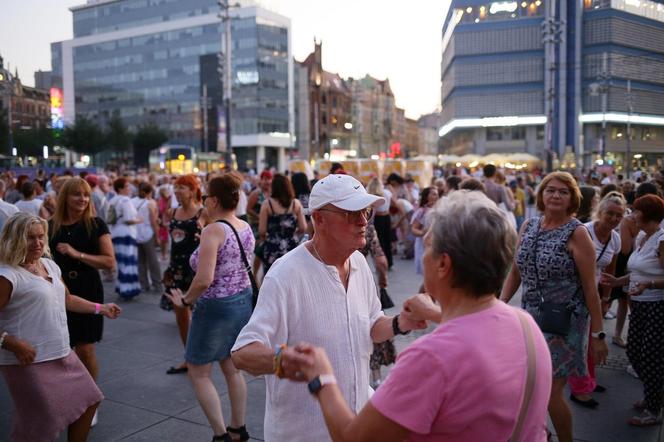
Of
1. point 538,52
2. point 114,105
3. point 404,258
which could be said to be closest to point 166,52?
point 114,105

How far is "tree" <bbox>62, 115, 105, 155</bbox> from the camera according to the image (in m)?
72.2

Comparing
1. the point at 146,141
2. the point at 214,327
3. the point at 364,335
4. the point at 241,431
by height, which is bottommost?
the point at 241,431

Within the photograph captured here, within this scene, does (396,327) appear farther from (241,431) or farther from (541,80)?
(541,80)

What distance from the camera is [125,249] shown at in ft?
32.7

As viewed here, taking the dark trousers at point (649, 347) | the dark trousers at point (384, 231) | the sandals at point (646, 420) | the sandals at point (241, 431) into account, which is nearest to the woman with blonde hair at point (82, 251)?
the sandals at point (241, 431)

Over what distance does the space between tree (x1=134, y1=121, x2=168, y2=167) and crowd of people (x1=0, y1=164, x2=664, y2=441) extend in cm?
Result: 8281

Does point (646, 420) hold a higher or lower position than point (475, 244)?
lower

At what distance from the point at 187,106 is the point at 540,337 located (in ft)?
332

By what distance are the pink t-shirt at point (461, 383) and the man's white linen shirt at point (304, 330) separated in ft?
2.75

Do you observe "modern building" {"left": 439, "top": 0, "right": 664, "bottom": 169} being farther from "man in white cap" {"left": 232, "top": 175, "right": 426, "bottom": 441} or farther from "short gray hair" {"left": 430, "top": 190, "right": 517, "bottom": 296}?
"short gray hair" {"left": 430, "top": 190, "right": 517, "bottom": 296}

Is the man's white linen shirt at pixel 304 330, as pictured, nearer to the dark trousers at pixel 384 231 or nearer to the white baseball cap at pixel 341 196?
the white baseball cap at pixel 341 196

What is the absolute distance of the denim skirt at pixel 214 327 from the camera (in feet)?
14.1

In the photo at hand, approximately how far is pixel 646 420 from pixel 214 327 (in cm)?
356

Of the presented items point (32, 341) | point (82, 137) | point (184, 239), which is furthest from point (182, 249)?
point (82, 137)
